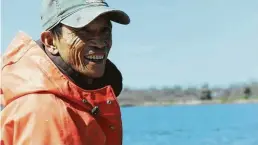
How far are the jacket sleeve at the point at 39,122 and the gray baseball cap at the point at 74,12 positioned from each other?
0.24m

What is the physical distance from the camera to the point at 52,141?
1.70 m

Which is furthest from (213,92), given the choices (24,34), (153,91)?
(24,34)

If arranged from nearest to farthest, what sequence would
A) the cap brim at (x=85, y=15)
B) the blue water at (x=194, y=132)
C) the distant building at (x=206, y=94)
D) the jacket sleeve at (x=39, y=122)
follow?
the jacket sleeve at (x=39, y=122) < the cap brim at (x=85, y=15) < the blue water at (x=194, y=132) < the distant building at (x=206, y=94)

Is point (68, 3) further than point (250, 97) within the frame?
No

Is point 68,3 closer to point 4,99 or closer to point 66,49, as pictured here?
point 66,49

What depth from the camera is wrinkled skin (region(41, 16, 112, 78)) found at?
73.2 inches

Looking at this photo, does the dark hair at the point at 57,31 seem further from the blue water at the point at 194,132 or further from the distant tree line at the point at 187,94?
the distant tree line at the point at 187,94

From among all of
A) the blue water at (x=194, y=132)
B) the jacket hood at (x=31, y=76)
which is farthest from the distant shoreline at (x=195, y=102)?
Answer: the jacket hood at (x=31, y=76)

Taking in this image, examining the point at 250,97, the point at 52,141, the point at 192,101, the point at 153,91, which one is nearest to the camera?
the point at 52,141


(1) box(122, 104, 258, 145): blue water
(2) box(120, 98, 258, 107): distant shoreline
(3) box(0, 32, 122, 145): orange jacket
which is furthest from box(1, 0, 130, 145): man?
(2) box(120, 98, 258, 107): distant shoreline

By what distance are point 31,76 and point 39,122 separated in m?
0.15

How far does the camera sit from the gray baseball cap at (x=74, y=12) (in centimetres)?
183

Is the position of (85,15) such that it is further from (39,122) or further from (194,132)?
(194,132)

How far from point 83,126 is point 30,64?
0.76 ft
